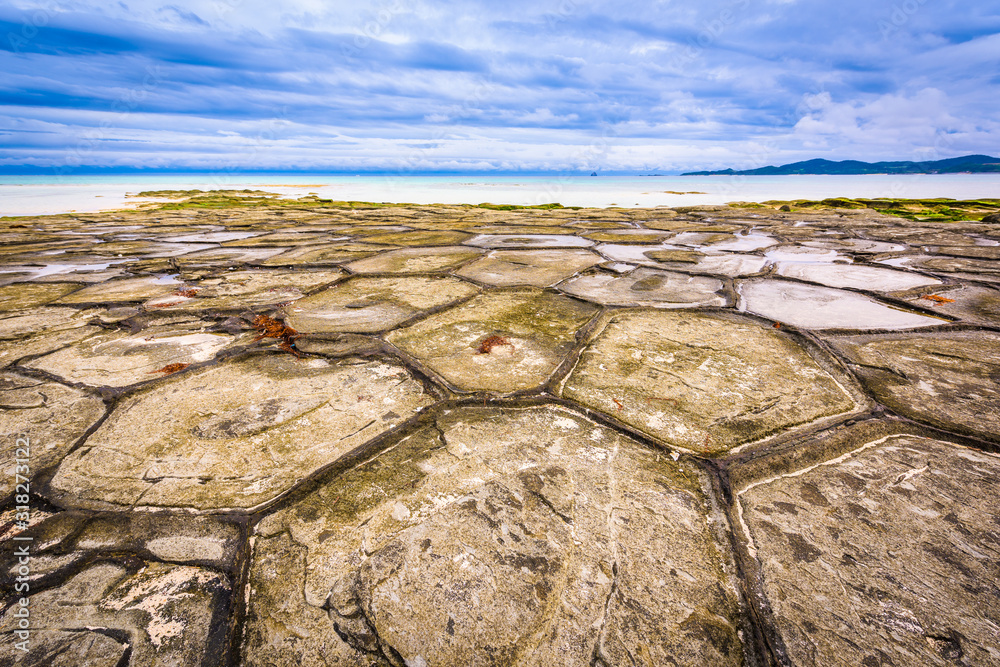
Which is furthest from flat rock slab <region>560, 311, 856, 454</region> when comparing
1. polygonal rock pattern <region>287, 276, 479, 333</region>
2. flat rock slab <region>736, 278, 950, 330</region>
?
polygonal rock pattern <region>287, 276, 479, 333</region>

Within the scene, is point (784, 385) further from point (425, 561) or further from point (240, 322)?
point (240, 322)

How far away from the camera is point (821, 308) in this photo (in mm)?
2326

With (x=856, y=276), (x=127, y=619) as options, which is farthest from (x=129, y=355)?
(x=856, y=276)

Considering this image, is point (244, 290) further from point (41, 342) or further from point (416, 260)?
point (416, 260)

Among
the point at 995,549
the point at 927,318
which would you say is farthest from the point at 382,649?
the point at 927,318

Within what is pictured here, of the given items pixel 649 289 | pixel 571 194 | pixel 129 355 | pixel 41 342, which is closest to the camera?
pixel 129 355

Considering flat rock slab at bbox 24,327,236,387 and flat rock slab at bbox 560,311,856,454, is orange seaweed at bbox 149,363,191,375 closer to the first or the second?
flat rock slab at bbox 24,327,236,387

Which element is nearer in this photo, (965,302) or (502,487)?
(502,487)

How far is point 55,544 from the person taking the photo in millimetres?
852

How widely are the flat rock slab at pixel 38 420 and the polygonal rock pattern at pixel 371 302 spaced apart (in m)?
0.82

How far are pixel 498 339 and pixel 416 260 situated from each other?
2106mm

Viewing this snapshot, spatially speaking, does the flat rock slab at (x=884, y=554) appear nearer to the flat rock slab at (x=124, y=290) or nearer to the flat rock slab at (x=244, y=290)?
the flat rock slab at (x=244, y=290)

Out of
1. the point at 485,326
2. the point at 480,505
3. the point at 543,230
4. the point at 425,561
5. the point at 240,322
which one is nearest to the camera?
the point at 425,561

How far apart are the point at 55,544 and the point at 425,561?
0.77 m
